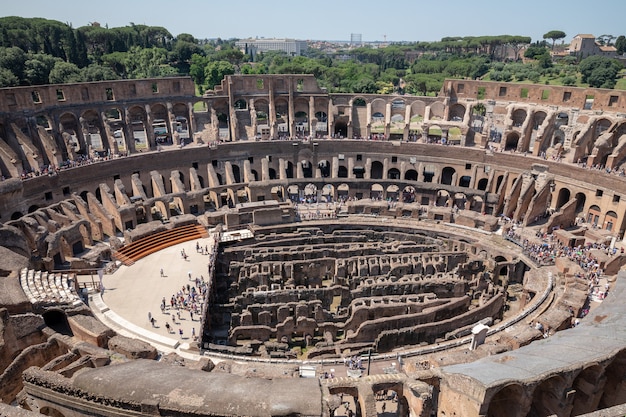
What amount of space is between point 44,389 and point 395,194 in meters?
30.8

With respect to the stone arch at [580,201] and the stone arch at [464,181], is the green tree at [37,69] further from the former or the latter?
the stone arch at [580,201]

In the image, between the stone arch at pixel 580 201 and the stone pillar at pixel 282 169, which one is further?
the stone pillar at pixel 282 169

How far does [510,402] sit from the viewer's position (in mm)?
14438

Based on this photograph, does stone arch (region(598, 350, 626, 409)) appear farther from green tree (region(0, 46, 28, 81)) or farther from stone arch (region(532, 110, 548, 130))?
green tree (region(0, 46, 28, 81))

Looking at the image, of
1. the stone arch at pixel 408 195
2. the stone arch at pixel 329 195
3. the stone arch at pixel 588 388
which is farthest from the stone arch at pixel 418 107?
the stone arch at pixel 588 388

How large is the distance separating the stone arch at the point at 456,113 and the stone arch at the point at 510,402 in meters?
33.9

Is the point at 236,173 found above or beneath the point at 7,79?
beneath

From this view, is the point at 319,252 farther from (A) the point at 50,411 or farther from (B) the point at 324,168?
(A) the point at 50,411

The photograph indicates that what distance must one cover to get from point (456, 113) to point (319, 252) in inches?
1020

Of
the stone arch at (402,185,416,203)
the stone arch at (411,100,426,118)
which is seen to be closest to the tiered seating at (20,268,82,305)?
the stone arch at (402,185,416,203)

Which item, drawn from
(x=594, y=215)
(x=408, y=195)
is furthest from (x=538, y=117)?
(x=408, y=195)

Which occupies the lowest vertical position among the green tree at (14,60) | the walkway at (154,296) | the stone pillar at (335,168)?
the walkway at (154,296)

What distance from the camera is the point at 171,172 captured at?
35.8 metres

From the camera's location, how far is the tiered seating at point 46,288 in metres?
19.8
